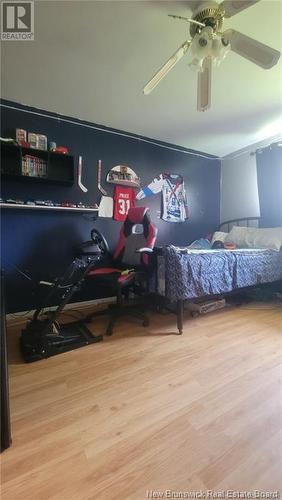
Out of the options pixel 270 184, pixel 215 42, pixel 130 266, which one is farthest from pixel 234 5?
pixel 270 184

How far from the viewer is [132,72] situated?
1847 mm

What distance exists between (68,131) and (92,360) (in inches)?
91.0

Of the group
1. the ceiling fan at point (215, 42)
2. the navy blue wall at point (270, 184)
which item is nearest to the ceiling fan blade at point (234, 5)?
the ceiling fan at point (215, 42)

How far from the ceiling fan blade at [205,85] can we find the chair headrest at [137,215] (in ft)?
3.28

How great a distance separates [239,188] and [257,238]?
42.1 inches

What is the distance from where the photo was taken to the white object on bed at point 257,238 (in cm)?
285

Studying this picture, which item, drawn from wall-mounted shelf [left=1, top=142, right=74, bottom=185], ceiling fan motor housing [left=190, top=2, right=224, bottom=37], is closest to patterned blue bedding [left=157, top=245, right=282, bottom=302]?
wall-mounted shelf [left=1, top=142, right=74, bottom=185]

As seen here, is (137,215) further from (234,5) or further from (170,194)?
(234,5)

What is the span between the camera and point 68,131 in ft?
8.28

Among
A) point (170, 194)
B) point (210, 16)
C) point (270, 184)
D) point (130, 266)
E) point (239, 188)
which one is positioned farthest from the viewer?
point (239, 188)

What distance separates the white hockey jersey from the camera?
316cm

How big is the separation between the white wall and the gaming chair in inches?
80.9

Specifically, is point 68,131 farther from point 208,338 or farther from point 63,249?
point 208,338

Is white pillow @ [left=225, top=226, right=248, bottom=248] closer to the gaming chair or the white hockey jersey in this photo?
the white hockey jersey
